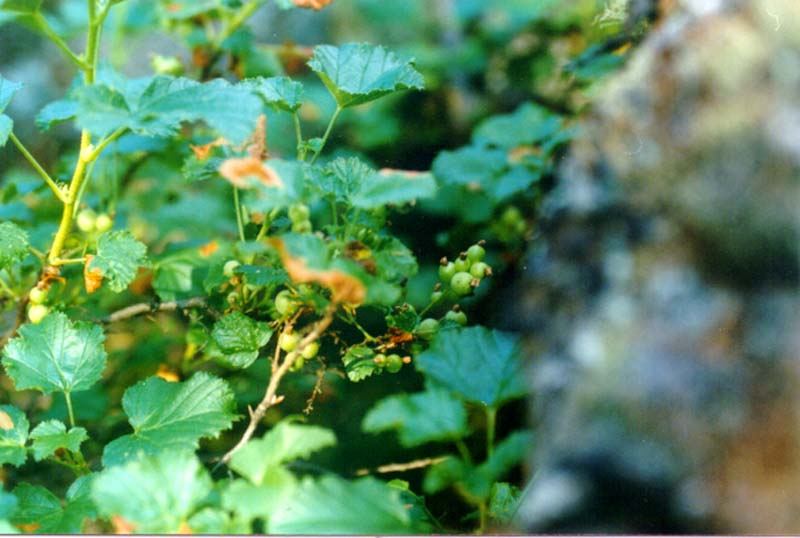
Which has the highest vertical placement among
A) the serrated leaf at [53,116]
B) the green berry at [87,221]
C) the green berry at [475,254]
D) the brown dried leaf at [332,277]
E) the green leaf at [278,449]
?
the serrated leaf at [53,116]

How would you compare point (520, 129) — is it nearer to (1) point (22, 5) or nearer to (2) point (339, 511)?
(1) point (22, 5)

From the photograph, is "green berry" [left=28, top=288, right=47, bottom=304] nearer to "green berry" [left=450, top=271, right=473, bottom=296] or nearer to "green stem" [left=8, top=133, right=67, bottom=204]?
"green stem" [left=8, top=133, right=67, bottom=204]

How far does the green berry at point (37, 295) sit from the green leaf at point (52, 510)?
30 centimetres

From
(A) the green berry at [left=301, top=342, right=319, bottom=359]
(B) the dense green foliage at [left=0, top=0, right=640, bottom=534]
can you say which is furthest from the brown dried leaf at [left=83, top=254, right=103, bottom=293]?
(A) the green berry at [left=301, top=342, right=319, bottom=359]

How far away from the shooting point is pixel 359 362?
1.00m

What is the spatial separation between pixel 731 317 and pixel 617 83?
0.39m

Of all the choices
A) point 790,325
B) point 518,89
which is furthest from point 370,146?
point 790,325

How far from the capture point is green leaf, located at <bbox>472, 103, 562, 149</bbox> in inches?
63.6

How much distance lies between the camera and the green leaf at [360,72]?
102 centimetres

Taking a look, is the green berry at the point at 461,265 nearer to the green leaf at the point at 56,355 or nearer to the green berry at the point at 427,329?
the green berry at the point at 427,329

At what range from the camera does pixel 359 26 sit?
10.9 ft

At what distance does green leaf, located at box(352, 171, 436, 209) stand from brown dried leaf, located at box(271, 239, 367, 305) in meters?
0.11

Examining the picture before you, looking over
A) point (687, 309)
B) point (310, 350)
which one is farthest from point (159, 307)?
point (687, 309)

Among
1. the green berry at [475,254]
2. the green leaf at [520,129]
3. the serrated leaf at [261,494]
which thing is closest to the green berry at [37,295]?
the serrated leaf at [261,494]
